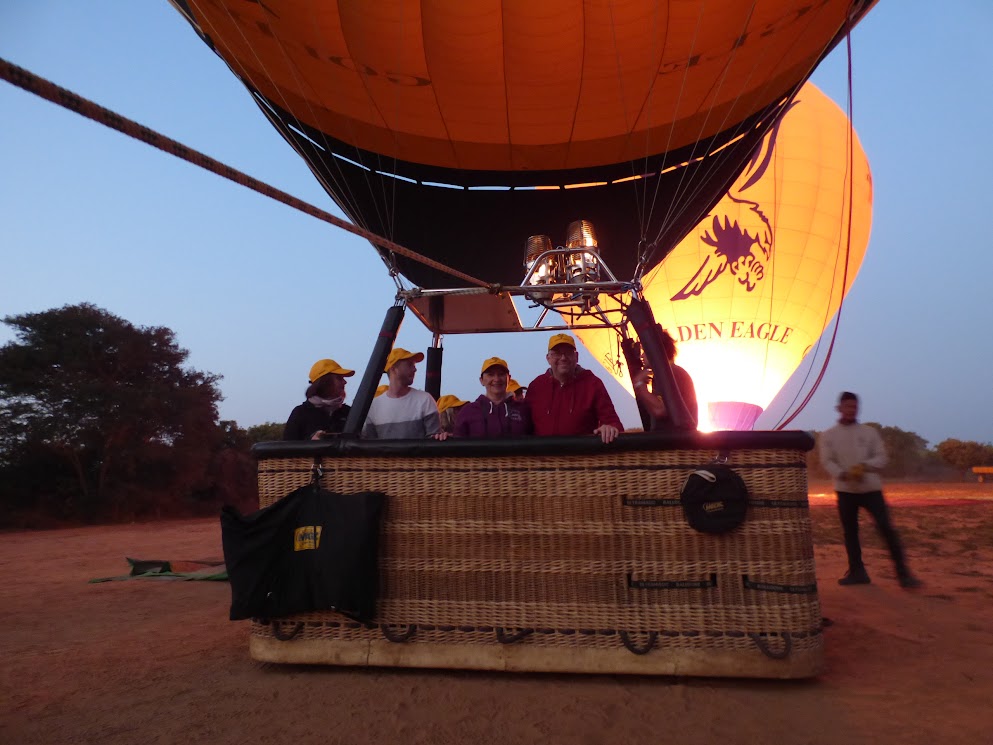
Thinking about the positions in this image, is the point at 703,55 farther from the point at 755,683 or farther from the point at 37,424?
the point at 37,424

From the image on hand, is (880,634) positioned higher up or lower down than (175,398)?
lower down

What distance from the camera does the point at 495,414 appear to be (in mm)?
3162

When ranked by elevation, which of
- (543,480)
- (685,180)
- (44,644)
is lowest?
(44,644)

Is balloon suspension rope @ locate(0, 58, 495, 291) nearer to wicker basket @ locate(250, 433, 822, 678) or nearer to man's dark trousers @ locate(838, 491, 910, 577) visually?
wicker basket @ locate(250, 433, 822, 678)

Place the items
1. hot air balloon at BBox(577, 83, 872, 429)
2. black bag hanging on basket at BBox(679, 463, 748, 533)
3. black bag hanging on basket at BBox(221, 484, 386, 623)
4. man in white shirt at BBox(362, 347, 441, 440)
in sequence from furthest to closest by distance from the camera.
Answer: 1. hot air balloon at BBox(577, 83, 872, 429)
2. man in white shirt at BBox(362, 347, 441, 440)
3. black bag hanging on basket at BBox(221, 484, 386, 623)
4. black bag hanging on basket at BBox(679, 463, 748, 533)

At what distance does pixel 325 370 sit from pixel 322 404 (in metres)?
0.18

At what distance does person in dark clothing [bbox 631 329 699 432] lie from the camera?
2.74 meters

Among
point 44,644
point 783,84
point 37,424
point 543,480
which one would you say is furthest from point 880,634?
point 37,424

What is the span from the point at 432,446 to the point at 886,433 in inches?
1341

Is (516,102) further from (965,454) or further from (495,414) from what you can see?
(965,454)

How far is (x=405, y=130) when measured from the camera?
5.04 meters

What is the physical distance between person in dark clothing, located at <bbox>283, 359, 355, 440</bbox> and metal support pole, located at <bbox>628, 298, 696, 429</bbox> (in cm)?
155

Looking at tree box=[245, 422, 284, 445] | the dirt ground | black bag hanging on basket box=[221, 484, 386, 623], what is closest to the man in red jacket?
black bag hanging on basket box=[221, 484, 386, 623]

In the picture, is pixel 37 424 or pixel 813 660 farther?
pixel 37 424
